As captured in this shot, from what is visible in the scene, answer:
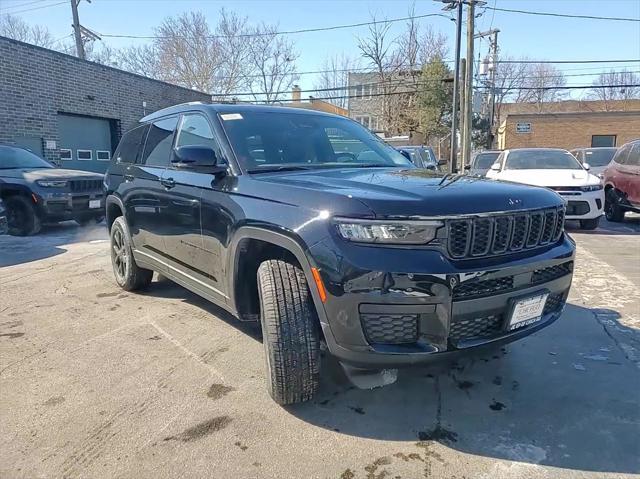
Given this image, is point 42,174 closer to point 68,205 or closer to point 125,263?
point 68,205

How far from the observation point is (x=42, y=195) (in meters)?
8.53

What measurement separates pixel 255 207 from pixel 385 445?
146 centimetres

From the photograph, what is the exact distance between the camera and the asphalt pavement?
2297mm

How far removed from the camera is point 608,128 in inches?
1266

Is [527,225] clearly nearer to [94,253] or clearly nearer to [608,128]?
[94,253]

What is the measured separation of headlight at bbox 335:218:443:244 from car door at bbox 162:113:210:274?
1.53 m

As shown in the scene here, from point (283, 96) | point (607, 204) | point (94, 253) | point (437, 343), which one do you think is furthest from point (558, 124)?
point (437, 343)

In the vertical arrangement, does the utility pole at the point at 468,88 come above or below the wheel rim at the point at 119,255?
above

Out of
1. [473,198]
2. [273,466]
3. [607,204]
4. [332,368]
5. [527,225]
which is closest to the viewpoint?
[273,466]

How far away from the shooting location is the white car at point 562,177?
8.70m

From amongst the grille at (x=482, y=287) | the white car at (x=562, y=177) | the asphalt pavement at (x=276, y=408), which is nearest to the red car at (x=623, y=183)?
the white car at (x=562, y=177)

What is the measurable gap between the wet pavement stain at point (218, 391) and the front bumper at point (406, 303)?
0.94 meters

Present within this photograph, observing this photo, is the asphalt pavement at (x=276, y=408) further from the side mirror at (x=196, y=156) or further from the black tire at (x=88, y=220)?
the black tire at (x=88, y=220)

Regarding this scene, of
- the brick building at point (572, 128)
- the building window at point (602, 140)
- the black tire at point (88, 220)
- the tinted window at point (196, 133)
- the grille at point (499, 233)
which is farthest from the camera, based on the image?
the building window at point (602, 140)
